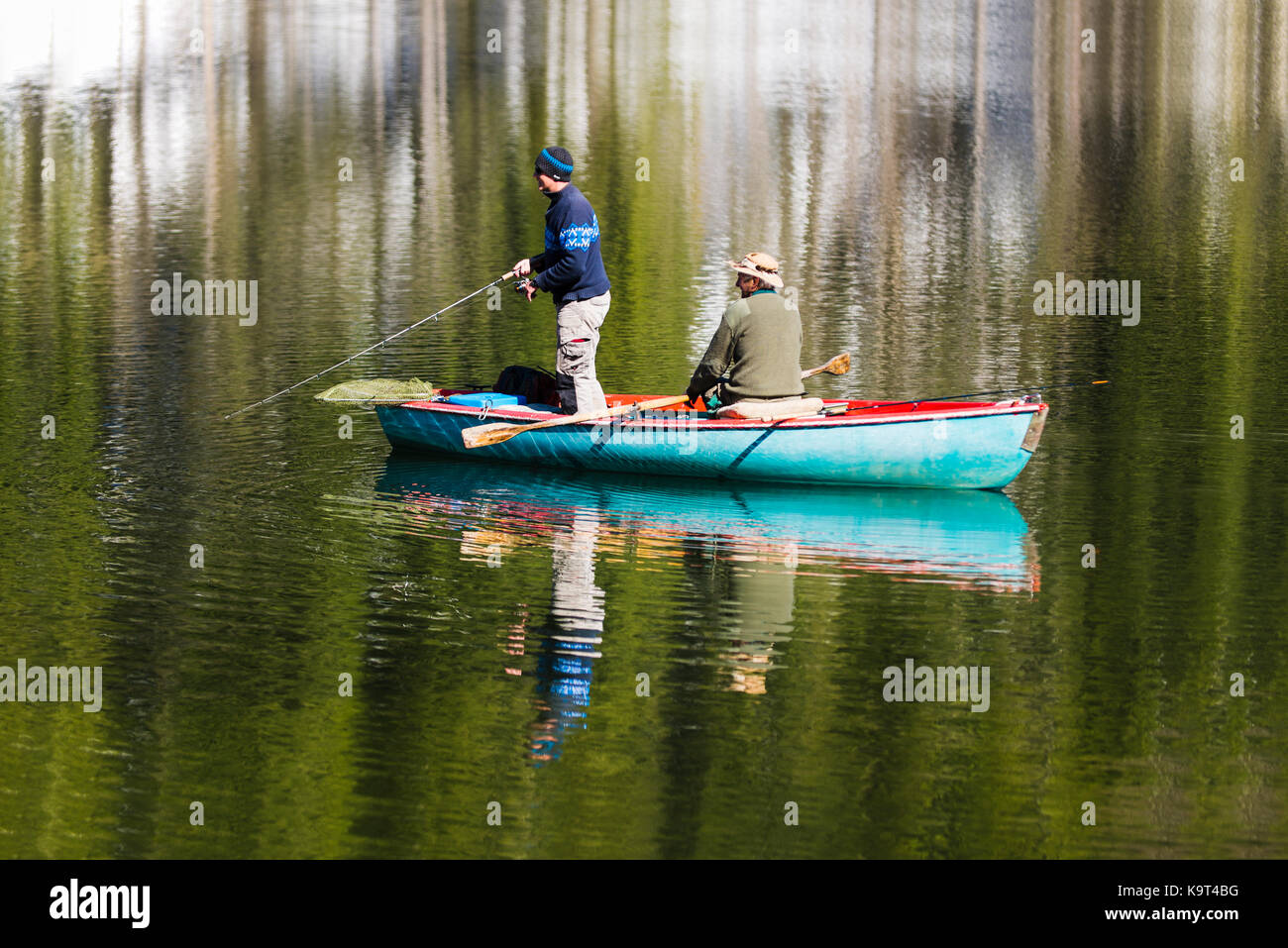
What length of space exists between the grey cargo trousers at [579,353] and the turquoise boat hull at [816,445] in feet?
0.93

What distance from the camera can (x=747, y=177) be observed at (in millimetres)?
37469

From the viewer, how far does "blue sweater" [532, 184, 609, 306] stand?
15.5 meters

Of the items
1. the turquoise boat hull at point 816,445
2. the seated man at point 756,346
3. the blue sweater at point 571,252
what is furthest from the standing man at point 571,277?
the seated man at point 756,346

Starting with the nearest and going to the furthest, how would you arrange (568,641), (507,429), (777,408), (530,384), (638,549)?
(568,641) < (638,549) < (777,408) < (507,429) < (530,384)

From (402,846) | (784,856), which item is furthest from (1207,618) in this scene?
(402,846)

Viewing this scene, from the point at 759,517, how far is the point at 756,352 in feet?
4.85

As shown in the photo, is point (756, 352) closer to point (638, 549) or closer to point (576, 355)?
point (576, 355)

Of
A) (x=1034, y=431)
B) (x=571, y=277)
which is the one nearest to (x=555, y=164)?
(x=571, y=277)

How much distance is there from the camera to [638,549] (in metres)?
13.7

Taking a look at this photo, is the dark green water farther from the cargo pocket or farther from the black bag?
the cargo pocket

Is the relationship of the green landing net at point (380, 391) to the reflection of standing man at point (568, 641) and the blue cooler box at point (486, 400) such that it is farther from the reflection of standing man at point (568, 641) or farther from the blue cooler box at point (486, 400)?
the reflection of standing man at point (568, 641)
